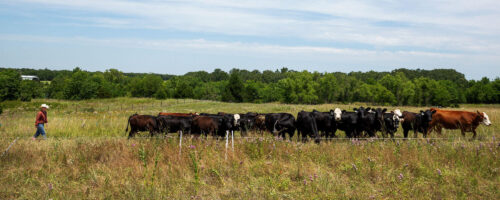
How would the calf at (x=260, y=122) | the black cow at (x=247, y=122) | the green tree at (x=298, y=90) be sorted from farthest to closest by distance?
the green tree at (x=298, y=90) < the calf at (x=260, y=122) < the black cow at (x=247, y=122)

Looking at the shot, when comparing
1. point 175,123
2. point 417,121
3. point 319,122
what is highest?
point 417,121

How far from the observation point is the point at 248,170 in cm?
825

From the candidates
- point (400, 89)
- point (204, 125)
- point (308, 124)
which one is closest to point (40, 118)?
point (204, 125)

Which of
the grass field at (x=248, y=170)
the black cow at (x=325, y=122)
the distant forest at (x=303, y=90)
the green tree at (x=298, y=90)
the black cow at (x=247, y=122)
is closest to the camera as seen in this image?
the grass field at (x=248, y=170)

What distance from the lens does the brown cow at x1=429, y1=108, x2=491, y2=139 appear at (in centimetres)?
1612

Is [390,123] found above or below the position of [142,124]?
above

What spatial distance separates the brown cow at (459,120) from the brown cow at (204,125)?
1006 centimetres

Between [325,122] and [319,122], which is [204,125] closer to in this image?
[319,122]

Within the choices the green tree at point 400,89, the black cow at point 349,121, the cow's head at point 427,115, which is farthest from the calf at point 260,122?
the green tree at point 400,89

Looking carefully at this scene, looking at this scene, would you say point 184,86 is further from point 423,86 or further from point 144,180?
point 144,180

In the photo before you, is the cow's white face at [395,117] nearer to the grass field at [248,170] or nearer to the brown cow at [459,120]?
the brown cow at [459,120]

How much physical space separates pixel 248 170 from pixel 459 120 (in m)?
12.4

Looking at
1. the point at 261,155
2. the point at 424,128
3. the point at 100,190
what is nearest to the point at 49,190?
the point at 100,190

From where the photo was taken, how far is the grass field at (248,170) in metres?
7.04
